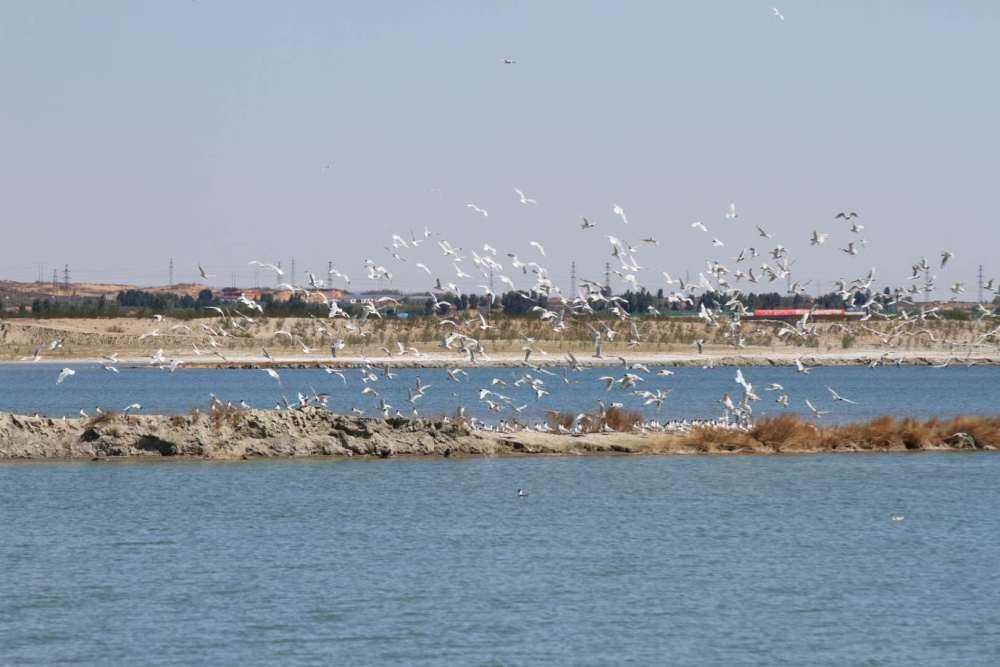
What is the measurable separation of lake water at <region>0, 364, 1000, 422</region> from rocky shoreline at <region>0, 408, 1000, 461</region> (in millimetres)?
12818

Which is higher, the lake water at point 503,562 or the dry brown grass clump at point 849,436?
the dry brown grass clump at point 849,436

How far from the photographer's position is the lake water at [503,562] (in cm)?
2362

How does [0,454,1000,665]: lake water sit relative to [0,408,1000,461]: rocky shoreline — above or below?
below

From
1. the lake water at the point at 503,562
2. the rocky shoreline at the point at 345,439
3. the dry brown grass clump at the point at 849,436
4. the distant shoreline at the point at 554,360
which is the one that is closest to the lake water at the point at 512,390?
the distant shoreline at the point at 554,360

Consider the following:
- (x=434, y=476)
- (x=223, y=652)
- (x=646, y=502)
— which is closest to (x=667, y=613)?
(x=223, y=652)

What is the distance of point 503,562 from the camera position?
1185 inches

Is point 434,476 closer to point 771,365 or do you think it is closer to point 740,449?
point 740,449

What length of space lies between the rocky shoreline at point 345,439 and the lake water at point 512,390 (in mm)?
12818

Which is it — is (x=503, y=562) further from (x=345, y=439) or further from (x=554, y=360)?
(x=554, y=360)

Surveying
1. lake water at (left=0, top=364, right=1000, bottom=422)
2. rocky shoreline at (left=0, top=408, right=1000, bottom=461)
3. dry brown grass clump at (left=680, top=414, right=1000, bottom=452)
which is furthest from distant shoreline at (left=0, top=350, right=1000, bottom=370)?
rocky shoreline at (left=0, top=408, right=1000, bottom=461)

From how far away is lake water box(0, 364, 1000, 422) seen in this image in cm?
6769

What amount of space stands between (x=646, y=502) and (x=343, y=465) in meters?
9.02

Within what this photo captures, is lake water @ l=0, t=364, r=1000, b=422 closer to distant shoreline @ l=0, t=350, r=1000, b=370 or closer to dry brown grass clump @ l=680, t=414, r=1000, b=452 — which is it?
distant shoreline @ l=0, t=350, r=1000, b=370

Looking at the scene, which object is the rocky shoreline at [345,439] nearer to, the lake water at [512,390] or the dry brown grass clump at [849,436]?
the dry brown grass clump at [849,436]
